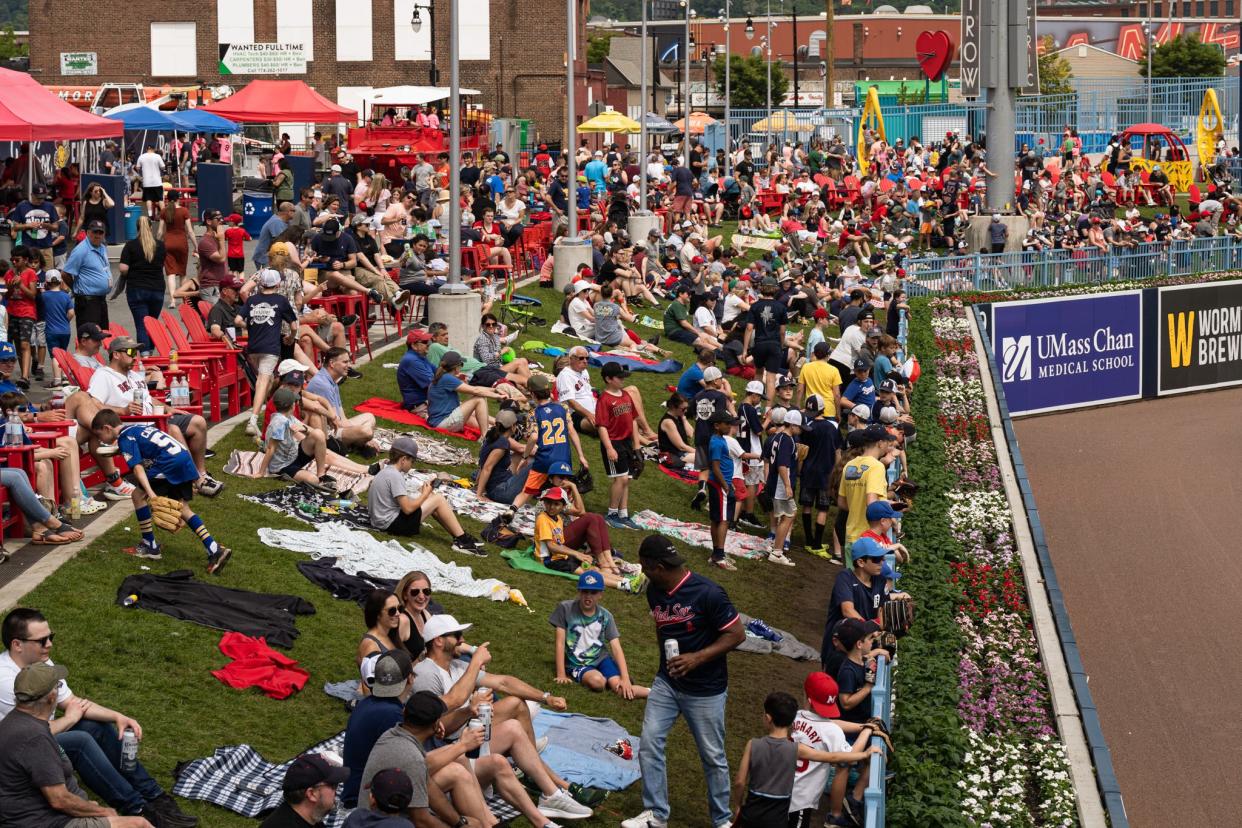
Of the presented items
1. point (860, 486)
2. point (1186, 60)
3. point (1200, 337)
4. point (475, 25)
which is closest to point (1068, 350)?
point (1200, 337)

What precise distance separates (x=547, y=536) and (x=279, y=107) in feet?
64.4

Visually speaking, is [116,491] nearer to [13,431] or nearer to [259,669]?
[13,431]

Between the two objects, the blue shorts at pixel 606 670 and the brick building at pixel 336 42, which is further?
the brick building at pixel 336 42

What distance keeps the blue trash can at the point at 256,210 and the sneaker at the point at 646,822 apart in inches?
921

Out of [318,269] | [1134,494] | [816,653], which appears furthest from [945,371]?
[816,653]

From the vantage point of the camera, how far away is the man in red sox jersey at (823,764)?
959 centimetres

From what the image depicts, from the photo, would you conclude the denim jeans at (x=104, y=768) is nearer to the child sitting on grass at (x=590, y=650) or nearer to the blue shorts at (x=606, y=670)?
the child sitting on grass at (x=590, y=650)

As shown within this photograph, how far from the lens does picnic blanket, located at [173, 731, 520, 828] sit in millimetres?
9203

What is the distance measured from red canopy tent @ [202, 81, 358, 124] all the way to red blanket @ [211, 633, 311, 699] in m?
21.8

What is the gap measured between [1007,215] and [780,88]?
247 ft

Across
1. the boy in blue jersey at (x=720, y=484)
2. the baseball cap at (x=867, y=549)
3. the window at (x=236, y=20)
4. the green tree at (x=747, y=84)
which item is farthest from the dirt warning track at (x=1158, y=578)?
the green tree at (x=747, y=84)

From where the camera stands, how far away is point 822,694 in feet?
32.3

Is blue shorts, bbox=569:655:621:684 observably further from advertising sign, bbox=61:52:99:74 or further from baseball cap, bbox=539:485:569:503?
advertising sign, bbox=61:52:99:74

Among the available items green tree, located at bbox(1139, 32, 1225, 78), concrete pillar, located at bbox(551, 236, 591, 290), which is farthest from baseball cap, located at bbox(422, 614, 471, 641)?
green tree, located at bbox(1139, 32, 1225, 78)
